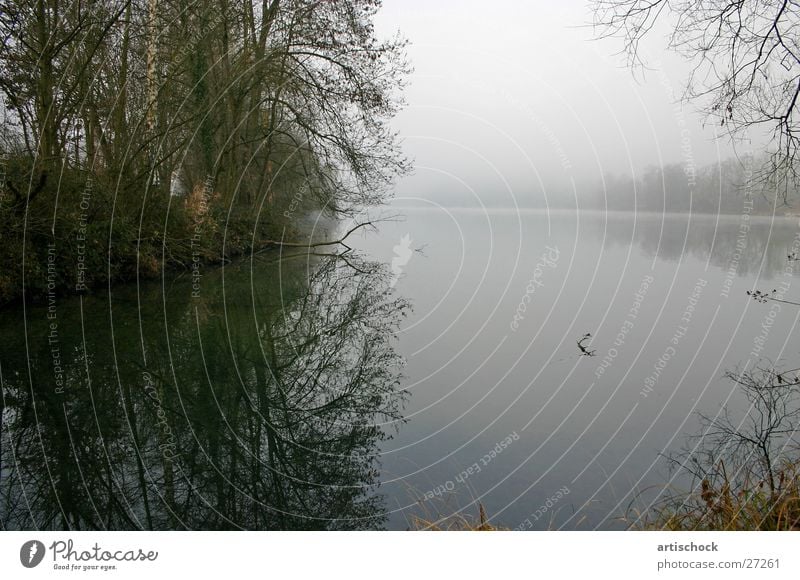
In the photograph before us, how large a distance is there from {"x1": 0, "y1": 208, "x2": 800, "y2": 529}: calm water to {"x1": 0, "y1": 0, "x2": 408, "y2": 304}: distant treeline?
1.38 m

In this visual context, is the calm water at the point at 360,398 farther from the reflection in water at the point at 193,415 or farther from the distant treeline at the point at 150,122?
the distant treeline at the point at 150,122

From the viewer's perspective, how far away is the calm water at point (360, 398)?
426 centimetres

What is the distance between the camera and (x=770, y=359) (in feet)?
25.3

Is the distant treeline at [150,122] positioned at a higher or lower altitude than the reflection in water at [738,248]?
higher

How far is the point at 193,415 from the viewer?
5746 millimetres

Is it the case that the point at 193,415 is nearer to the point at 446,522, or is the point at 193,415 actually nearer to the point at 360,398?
the point at 360,398

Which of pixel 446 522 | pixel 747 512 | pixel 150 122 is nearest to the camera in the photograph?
pixel 747 512

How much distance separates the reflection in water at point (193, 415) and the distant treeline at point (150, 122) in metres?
1.72

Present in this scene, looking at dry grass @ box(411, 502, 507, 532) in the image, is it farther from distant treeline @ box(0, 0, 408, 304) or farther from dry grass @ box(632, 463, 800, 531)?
distant treeline @ box(0, 0, 408, 304)

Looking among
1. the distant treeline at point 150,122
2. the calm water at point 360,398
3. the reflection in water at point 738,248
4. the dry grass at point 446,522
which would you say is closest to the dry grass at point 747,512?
the calm water at point 360,398

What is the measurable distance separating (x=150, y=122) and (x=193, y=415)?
28.4 feet

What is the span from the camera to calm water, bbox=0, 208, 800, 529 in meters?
4.26

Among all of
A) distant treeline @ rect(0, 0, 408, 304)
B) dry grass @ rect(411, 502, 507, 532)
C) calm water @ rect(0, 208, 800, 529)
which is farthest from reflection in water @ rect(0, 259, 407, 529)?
distant treeline @ rect(0, 0, 408, 304)

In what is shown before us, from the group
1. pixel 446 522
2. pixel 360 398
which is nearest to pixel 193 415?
pixel 360 398
